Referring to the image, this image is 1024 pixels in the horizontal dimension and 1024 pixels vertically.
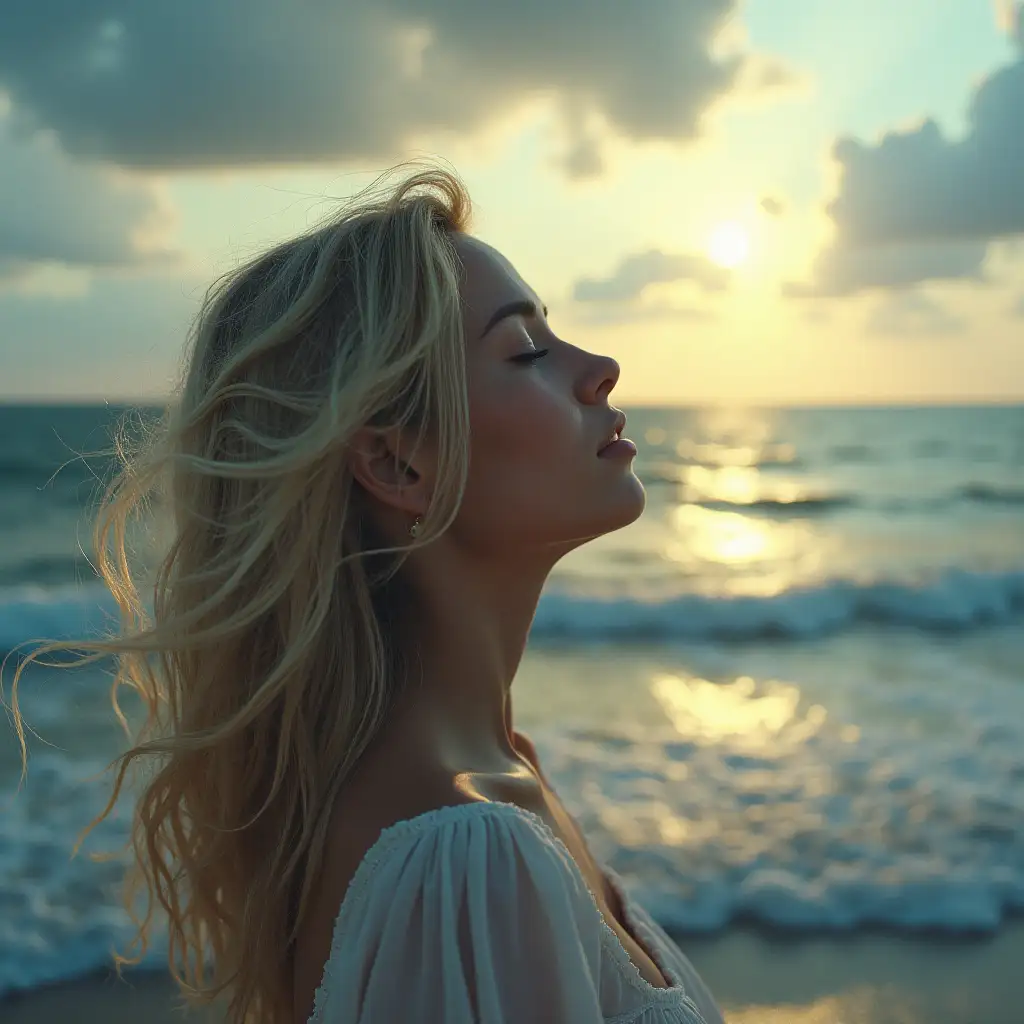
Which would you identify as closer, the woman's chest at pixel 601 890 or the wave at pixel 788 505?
the woman's chest at pixel 601 890

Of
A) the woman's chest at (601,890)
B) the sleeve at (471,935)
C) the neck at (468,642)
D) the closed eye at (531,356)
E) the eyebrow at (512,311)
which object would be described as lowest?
the woman's chest at (601,890)

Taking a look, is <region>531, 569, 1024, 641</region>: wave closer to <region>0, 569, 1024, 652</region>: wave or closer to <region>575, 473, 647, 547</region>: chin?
<region>0, 569, 1024, 652</region>: wave

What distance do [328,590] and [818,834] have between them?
4242 millimetres

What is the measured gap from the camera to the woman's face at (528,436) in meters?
1.77

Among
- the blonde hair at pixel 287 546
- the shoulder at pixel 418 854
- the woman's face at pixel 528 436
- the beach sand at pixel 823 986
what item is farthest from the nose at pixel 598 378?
the beach sand at pixel 823 986

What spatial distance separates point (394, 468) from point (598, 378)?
399 millimetres

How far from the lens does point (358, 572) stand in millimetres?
1737

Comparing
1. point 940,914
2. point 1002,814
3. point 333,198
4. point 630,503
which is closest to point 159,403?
point 333,198

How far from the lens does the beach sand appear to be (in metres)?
3.80

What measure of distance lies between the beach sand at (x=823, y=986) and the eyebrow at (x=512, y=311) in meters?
3.02

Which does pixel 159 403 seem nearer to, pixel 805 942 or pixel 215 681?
pixel 215 681

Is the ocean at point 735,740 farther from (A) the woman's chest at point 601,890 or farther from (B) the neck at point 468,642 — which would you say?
(A) the woman's chest at point 601,890

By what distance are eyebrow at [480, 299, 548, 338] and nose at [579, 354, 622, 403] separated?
0.44 ft

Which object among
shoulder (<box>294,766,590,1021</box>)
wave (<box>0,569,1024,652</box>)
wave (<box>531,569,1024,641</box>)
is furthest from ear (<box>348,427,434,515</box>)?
wave (<box>531,569,1024,641</box>)
